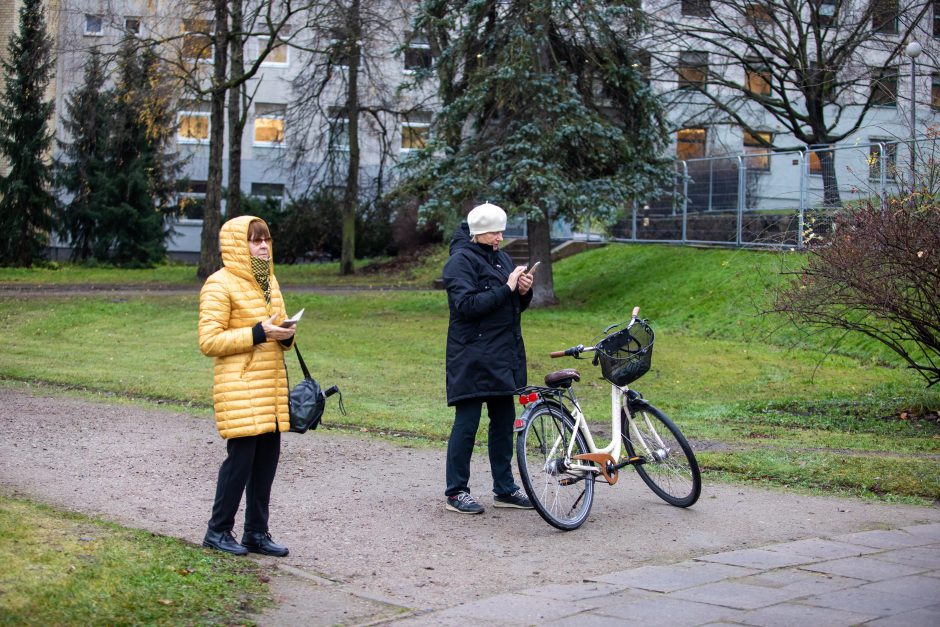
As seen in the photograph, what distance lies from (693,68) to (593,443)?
1014 inches

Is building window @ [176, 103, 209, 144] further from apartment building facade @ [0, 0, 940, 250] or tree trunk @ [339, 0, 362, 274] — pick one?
tree trunk @ [339, 0, 362, 274]

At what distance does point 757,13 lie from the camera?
30438 mm

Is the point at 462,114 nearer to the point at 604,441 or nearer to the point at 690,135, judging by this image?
the point at 690,135

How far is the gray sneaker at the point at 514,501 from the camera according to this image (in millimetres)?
7676

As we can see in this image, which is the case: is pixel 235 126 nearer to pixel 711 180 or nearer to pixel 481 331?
pixel 711 180

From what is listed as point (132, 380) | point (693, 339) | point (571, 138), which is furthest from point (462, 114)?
point (132, 380)

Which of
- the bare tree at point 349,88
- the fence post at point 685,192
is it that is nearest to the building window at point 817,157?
the fence post at point 685,192

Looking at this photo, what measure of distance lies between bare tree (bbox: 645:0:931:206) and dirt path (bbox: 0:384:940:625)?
2088cm

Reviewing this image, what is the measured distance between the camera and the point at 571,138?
77.3 ft

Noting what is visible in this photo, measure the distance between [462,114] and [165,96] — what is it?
8.06 meters

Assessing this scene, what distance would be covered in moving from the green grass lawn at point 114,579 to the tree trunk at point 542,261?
64.4ft

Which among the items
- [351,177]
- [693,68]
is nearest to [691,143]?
[693,68]

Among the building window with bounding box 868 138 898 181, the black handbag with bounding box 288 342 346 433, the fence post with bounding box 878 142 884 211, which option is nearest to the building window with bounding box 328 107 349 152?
the building window with bounding box 868 138 898 181

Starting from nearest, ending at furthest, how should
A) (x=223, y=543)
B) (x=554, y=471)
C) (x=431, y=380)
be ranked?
(x=223, y=543) < (x=554, y=471) < (x=431, y=380)
